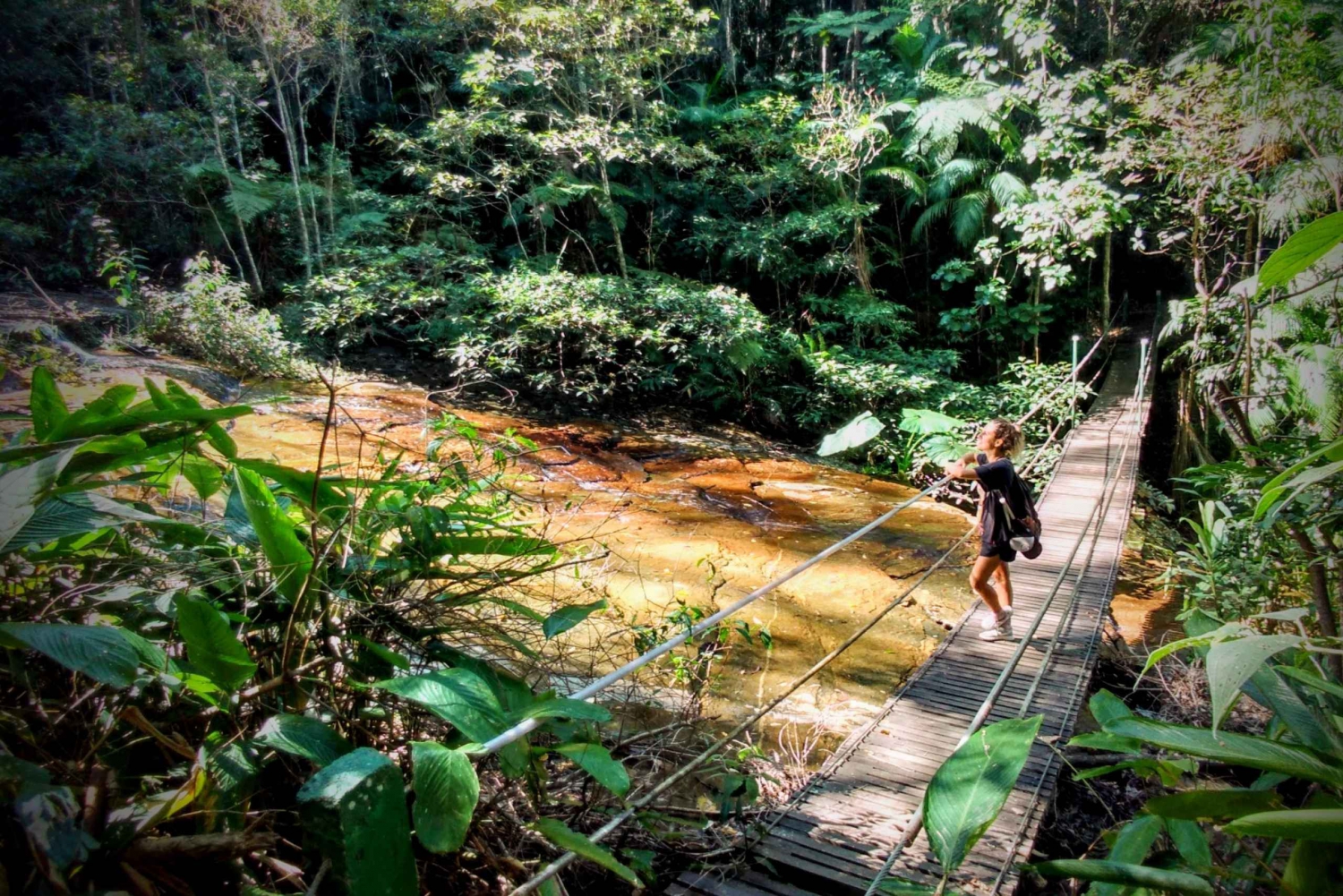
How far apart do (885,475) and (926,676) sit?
407 centimetres

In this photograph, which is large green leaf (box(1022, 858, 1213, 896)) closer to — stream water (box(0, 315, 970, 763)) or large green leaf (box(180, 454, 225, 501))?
stream water (box(0, 315, 970, 763))

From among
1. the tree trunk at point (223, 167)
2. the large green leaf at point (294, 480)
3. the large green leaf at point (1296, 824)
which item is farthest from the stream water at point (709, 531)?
the tree trunk at point (223, 167)

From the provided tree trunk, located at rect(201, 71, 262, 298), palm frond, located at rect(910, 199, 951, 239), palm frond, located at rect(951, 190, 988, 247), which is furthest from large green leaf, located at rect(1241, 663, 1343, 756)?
palm frond, located at rect(910, 199, 951, 239)

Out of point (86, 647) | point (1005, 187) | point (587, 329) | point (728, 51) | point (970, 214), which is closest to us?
point (86, 647)

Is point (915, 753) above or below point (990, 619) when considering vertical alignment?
above

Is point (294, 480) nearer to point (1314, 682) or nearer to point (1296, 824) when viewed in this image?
point (1296, 824)

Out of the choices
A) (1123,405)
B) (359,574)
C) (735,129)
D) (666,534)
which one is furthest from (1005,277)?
(359,574)

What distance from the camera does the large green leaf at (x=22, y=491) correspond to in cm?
62

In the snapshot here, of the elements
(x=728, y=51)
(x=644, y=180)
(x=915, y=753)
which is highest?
(x=728, y=51)

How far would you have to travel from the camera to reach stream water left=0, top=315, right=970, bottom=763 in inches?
106

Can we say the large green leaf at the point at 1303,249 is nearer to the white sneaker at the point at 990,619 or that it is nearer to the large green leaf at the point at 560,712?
the large green leaf at the point at 560,712

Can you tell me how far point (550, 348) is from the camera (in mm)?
6703

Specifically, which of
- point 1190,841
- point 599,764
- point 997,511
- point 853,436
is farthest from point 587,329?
point 1190,841

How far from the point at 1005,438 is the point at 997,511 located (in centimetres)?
31
